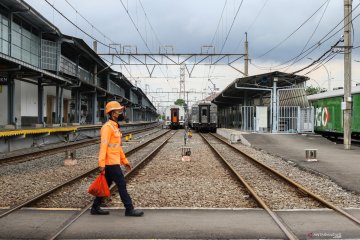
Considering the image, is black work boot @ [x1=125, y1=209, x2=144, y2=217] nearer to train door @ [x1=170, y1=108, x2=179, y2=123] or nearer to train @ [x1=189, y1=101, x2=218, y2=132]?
train @ [x1=189, y1=101, x2=218, y2=132]

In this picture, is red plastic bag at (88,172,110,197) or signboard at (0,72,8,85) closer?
red plastic bag at (88,172,110,197)

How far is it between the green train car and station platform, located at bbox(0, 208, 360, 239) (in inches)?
672

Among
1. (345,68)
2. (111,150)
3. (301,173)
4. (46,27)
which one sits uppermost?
(46,27)

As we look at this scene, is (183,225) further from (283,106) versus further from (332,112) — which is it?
(283,106)

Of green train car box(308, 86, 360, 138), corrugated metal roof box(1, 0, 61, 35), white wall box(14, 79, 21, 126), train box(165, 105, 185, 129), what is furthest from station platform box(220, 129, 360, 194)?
train box(165, 105, 185, 129)

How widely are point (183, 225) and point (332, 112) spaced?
22294 millimetres

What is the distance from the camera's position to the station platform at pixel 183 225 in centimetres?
581

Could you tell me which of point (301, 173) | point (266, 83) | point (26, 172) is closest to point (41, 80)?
point (266, 83)

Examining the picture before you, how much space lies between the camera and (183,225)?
6.34 m

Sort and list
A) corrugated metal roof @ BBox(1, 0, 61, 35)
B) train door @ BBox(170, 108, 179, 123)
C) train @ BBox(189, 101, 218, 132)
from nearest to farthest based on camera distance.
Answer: corrugated metal roof @ BBox(1, 0, 61, 35) < train @ BBox(189, 101, 218, 132) < train door @ BBox(170, 108, 179, 123)

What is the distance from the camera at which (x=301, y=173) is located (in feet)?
42.7

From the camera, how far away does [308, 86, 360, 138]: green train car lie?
23297 mm

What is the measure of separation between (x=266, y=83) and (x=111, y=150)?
1082 inches

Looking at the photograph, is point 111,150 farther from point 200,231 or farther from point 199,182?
point 199,182
